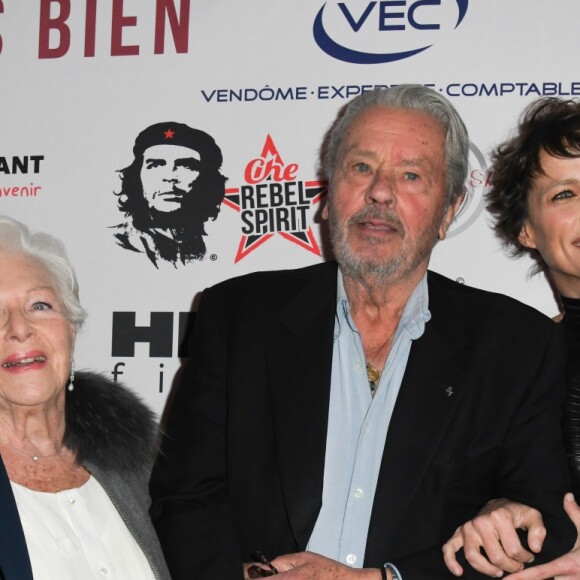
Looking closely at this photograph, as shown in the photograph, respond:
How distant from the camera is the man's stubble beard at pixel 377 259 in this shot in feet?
8.41

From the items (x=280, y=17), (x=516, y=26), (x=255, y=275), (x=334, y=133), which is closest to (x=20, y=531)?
(x=255, y=275)

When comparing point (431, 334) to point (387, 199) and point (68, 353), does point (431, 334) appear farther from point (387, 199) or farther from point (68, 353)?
point (68, 353)

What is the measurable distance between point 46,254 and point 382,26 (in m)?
1.50

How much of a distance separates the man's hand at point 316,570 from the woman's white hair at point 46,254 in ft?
2.92

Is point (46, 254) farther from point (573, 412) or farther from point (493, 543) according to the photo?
point (573, 412)

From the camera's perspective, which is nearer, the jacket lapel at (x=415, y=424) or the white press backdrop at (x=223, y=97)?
the jacket lapel at (x=415, y=424)

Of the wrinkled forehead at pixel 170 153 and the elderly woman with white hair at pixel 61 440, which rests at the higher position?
the wrinkled forehead at pixel 170 153

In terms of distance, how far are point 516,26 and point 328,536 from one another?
189 cm

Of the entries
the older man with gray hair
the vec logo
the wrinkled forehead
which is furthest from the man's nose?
the wrinkled forehead

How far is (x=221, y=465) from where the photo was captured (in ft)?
7.95

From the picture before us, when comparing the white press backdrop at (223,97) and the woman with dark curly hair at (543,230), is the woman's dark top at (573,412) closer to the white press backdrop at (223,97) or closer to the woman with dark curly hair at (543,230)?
the woman with dark curly hair at (543,230)

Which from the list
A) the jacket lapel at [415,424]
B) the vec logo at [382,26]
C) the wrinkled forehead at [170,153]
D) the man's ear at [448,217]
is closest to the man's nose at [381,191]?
the man's ear at [448,217]

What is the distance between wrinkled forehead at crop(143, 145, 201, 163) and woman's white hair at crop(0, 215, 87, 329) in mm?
901

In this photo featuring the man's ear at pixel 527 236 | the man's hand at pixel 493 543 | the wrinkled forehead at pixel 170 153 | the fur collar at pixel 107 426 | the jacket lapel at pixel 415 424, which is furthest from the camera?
the wrinkled forehead at pixel 170 153
